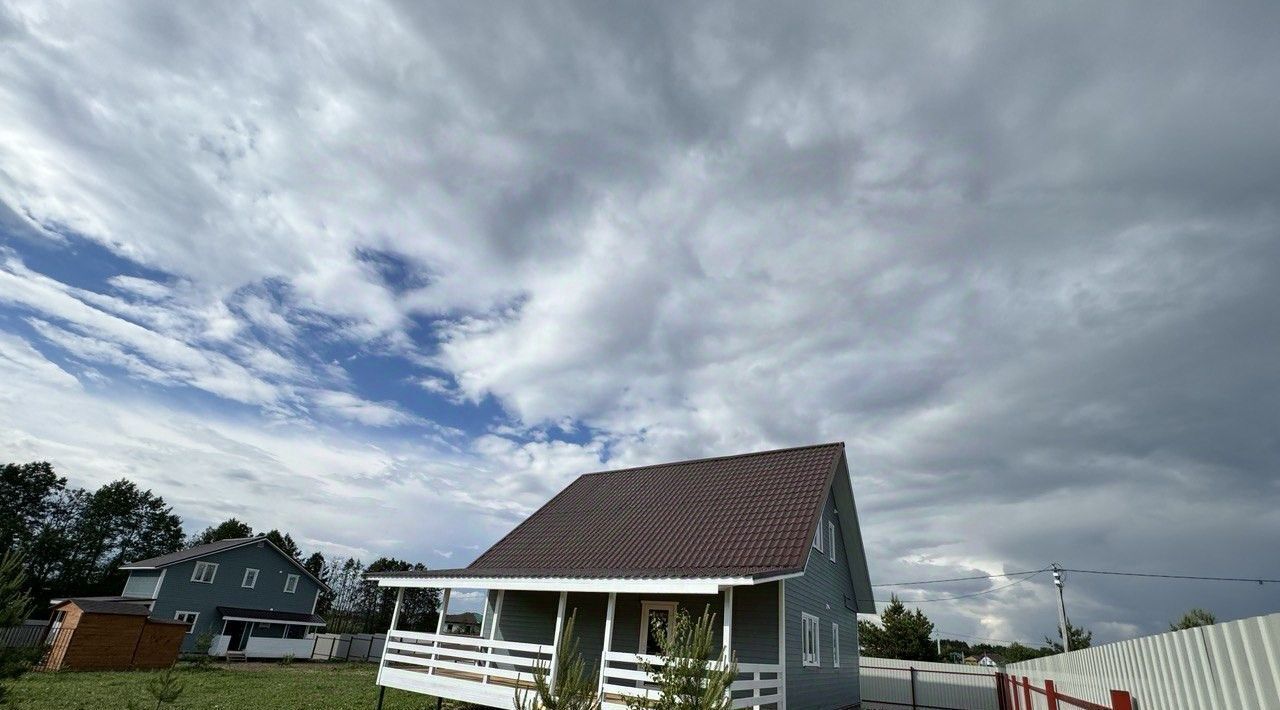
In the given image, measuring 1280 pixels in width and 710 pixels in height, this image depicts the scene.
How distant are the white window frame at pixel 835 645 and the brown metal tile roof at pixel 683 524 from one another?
5195 millimetres

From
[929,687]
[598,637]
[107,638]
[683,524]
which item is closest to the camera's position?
[598,637]

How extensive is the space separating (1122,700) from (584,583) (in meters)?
10.5

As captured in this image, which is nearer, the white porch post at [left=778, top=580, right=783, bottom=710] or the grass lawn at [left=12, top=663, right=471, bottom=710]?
the white porch post at [left=778, top=580, right=783, bottom=710]

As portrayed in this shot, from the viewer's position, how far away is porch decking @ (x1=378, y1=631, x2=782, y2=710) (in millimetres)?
11125

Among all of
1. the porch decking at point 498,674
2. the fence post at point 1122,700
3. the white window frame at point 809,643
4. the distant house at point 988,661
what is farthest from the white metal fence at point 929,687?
the fence post at point 1122,700

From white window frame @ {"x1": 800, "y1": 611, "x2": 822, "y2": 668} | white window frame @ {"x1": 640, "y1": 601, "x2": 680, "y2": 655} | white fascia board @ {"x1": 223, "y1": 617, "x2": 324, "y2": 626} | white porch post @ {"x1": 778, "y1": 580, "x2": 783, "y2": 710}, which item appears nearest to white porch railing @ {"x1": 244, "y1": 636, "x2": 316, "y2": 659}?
white fascia board @ {"x1": 223, "y1": 617, "x2": 324, "y2": 626}

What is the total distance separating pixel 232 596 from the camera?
121 ft

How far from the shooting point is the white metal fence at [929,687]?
26703mm

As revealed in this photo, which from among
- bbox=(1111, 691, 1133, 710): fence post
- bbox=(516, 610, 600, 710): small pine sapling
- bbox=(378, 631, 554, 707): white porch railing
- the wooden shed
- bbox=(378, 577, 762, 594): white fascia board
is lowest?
the wooden shed

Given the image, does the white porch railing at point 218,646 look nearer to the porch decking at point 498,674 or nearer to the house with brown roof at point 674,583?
the house with brown roof at point 674,583

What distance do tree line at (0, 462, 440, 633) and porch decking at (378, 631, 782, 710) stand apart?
3926 centimetres

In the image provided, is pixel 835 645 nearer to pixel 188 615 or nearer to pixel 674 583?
pixel 674 583

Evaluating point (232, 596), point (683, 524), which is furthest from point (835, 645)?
point (232, 596)

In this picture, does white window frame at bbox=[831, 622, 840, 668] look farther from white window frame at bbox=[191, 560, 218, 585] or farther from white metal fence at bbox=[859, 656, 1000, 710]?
white window frame at bbox=[191, 560, 218, 585]
